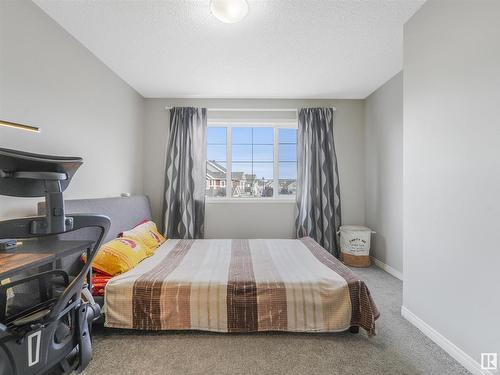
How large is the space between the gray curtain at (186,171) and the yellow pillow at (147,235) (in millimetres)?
597

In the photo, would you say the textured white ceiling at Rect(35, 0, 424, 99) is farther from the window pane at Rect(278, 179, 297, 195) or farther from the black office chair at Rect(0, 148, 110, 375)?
the black office chair at Rect(0, 148, 110, 375)

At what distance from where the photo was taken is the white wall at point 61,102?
1.62 m

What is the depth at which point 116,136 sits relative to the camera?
9.55 feet

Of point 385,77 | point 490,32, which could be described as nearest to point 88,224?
point 490,32

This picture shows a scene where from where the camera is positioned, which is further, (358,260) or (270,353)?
(358,260)

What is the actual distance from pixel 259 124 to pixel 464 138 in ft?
8.98

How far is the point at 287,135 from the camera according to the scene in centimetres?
392

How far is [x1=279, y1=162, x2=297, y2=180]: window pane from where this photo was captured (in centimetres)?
392

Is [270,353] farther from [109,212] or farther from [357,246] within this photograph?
[357,246]

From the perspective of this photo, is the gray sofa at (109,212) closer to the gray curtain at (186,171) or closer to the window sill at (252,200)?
the gray curtain at (186,171)

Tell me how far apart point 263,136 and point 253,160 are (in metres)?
0.43

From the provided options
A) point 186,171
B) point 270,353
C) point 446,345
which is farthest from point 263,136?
point 446,345

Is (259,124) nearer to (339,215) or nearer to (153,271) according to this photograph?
(339,215)

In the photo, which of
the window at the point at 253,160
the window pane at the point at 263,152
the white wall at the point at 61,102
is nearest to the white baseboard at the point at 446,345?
the window at the point at 253,160
